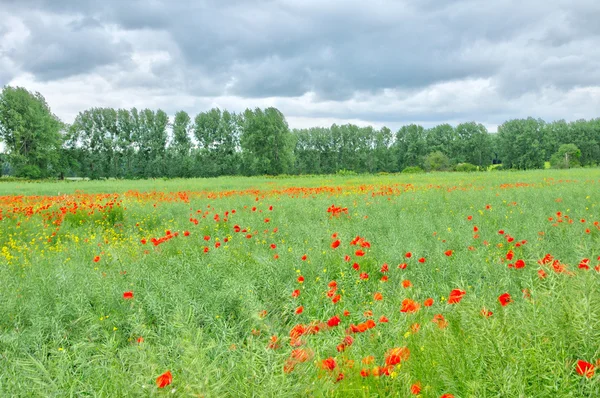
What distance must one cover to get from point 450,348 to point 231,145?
6379 centimetres

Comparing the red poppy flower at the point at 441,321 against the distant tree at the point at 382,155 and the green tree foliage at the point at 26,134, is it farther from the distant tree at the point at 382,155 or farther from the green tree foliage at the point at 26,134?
the distant tree at the point at 382,155

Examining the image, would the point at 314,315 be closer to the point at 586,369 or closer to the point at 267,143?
the point at 586,369

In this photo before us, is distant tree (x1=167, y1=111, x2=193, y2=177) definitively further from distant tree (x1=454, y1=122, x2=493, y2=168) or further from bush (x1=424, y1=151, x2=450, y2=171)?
distant tree (x1=454, y1=122, x2=493, y2=168)

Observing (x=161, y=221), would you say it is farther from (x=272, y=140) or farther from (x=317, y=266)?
(x=272, y=140)

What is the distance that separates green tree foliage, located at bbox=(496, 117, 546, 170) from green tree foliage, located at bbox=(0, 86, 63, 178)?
6842 centimetres

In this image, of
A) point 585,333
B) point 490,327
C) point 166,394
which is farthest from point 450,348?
point 166,394

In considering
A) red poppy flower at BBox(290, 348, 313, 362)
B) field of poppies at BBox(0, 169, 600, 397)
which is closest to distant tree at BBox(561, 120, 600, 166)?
field of poppies at BBox(0, 169, 600, 397)

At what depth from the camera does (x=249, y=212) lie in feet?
31.2

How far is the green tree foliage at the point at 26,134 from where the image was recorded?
1913 inches

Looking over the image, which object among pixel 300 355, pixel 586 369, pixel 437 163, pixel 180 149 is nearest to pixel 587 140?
pixel 437 163

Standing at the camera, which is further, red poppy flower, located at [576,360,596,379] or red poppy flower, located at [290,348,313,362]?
red poppy flower, located at [290,348,313,362]

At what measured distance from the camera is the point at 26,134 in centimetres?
5016

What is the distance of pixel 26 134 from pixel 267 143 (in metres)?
28.4

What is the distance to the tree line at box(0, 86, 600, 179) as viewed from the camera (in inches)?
2014
